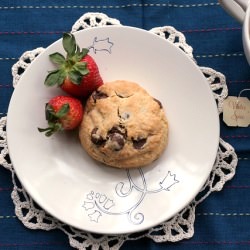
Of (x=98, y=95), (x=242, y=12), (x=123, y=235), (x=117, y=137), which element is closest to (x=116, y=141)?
(x=117, y=137)

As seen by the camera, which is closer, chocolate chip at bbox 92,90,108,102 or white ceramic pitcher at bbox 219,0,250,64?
white ceramic pitcher at bbox 219,0,250,64

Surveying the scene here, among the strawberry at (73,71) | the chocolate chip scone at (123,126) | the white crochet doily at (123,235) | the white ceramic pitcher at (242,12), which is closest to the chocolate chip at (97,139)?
the chocolate chip scone at (123,126)

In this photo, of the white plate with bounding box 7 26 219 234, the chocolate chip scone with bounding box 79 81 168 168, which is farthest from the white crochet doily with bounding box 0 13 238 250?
the chocolate chip scone with bounding box 79 81 168 168

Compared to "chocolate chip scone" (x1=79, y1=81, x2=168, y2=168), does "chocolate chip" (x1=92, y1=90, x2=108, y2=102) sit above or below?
above

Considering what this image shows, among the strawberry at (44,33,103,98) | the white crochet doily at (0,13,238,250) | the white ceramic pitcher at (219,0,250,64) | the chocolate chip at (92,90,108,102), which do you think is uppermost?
the white ceramic pitcher at (219,0,250,64)

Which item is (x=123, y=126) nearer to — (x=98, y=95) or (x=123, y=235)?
(x=98, y=95)

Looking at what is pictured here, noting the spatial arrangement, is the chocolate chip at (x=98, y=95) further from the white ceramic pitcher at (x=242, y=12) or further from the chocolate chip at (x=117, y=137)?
the white ceramic pitcher at (x=242, y=12)

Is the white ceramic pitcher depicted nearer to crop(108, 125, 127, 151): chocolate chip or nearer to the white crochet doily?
the white crochet doily

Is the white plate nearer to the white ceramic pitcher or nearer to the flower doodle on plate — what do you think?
the flower doodle on plate
